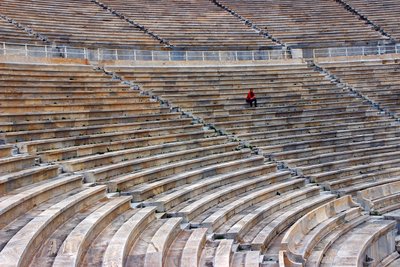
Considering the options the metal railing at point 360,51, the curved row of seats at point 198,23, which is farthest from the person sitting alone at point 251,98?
the metal railing at point 360,51

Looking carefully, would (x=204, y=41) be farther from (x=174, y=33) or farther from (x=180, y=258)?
(x=180, y=258)

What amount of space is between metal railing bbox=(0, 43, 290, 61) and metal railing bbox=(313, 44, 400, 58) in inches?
63.9

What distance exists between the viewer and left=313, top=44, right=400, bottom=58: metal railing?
2119 cm

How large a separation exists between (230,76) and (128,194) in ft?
31.9

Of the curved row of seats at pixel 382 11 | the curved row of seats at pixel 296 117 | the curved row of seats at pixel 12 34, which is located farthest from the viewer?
the curved row of seats at pixel 382 11

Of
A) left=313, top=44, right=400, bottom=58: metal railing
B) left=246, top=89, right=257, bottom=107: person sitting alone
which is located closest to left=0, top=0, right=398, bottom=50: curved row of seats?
left=313, top=44, right=400, bottom=58: metal railing

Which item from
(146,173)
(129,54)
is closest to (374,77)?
(129,54)

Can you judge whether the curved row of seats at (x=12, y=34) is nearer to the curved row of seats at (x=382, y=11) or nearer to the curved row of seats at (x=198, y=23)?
the curved row of seats at (x=198, y=23)

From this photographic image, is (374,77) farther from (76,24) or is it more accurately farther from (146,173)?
(146,173)

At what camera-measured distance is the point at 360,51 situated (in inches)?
840

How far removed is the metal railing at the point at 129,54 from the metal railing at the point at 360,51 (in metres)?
1.62

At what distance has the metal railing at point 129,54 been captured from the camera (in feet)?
51.1

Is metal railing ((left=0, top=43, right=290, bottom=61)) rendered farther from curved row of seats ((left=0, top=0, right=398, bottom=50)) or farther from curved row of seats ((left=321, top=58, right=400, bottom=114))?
curved row of seats ((left=321, top=58, right=400, bottom=114))

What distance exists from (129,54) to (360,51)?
8.84m
